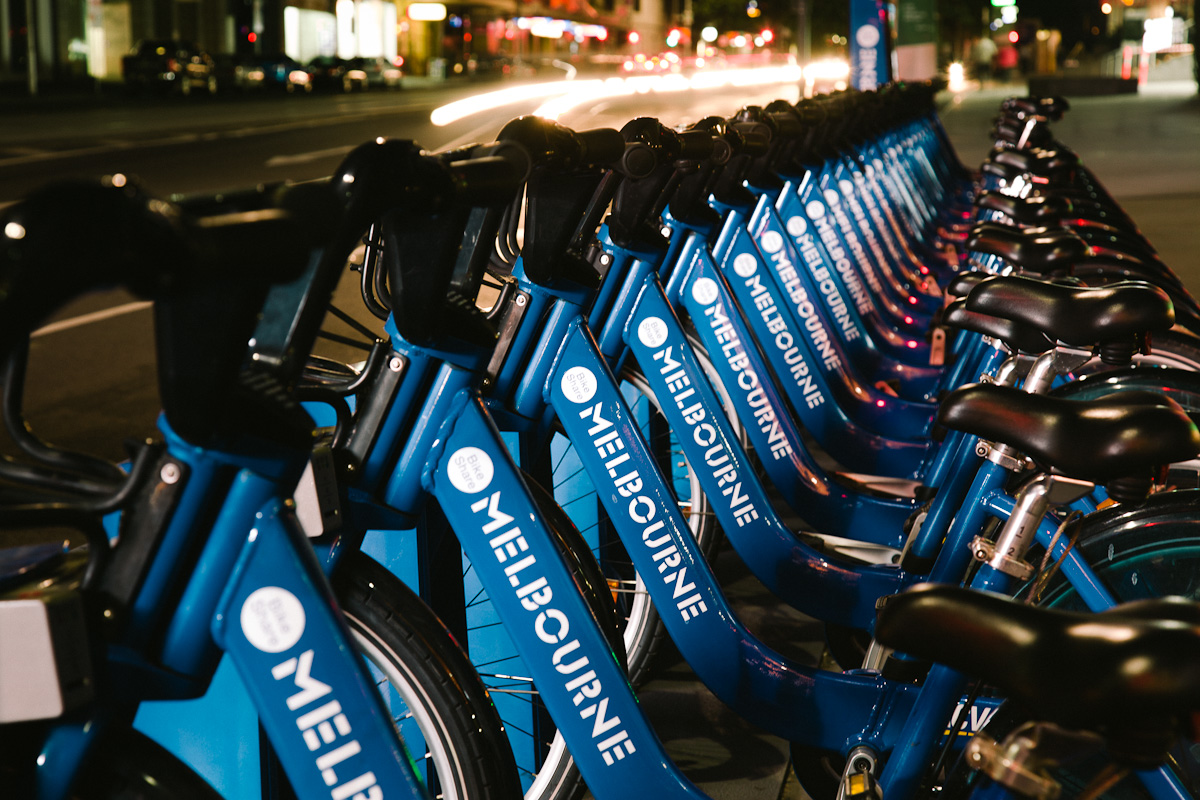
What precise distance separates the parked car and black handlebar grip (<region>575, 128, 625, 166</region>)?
34229 millimetres

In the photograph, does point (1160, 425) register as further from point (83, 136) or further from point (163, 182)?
point (83, 136)

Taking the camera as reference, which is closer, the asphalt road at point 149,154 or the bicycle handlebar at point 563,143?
the bicycle handlebar at point 563,143

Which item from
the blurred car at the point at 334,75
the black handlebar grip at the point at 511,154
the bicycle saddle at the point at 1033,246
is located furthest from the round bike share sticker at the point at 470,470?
the blurred car at the point at 334,75

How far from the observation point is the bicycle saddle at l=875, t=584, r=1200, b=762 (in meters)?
0.97

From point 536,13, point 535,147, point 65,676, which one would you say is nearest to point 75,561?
point 65,676

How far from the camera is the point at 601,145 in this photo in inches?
91.4

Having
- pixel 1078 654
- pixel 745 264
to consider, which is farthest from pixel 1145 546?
pixel 745 264

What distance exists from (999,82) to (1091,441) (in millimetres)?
57949

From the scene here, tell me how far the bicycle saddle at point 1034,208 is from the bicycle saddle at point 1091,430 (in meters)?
2.88

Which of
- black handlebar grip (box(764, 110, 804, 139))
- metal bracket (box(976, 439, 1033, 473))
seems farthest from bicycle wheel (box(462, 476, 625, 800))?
black handlebar grip (box(764, 110, 804, 139))

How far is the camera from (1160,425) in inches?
63.6

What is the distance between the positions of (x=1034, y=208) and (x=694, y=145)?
7.47ft

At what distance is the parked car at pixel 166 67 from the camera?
33188 mm

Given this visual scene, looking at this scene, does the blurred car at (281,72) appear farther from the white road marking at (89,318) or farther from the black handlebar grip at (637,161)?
the black handlebar grip at (637,161)
